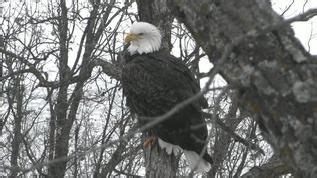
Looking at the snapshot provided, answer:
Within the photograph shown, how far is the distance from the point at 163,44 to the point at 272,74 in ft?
13.4

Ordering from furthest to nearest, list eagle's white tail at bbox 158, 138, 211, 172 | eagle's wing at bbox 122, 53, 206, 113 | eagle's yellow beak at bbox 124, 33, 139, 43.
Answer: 1. eagle's yellow beak at bbox 124, 33, 139, 43
2. eagle's white tail at bbox 158, 138, 211, 172
3. eagle's wing at bbox 122, 53, 206, 113

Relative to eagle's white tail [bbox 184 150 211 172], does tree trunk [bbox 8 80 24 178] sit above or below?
above

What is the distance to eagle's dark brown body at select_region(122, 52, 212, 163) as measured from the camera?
4.98 m

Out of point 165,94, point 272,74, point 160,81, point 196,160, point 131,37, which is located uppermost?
point 131,37

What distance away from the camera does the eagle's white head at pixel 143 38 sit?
5353 mm

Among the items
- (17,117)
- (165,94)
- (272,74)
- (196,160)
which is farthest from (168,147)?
(17,117)

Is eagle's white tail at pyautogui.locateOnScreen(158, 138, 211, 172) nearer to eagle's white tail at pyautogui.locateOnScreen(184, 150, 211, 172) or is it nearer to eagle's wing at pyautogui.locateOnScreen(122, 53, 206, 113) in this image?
eagle's white tail at pyautogui.locateOnScreen(184, 150, 211, 172)

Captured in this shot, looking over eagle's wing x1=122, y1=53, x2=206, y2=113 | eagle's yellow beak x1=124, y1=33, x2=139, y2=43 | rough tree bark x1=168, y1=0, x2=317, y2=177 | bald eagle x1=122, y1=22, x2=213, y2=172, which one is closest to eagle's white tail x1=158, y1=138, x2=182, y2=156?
bald eagle x1=122, y1=22, x2=213, y2=172

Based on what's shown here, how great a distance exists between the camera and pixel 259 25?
1619mm

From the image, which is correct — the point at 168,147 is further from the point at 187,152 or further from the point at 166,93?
the point at 166,93

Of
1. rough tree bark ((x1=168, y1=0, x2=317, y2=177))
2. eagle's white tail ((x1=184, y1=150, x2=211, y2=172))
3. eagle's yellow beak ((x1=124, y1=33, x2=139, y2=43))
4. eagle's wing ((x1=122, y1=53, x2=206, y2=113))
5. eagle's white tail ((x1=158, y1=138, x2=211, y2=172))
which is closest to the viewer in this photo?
rough tree bark ((x1=168, y1=0, x2=317, y2=177))

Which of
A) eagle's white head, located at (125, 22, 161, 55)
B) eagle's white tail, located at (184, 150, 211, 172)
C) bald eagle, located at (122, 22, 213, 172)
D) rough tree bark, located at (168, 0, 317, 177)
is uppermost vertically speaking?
eagle's white head, located at (125, 22, 161, 55)

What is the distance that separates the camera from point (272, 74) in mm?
1586

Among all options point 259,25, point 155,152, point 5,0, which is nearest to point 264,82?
point 259,25
